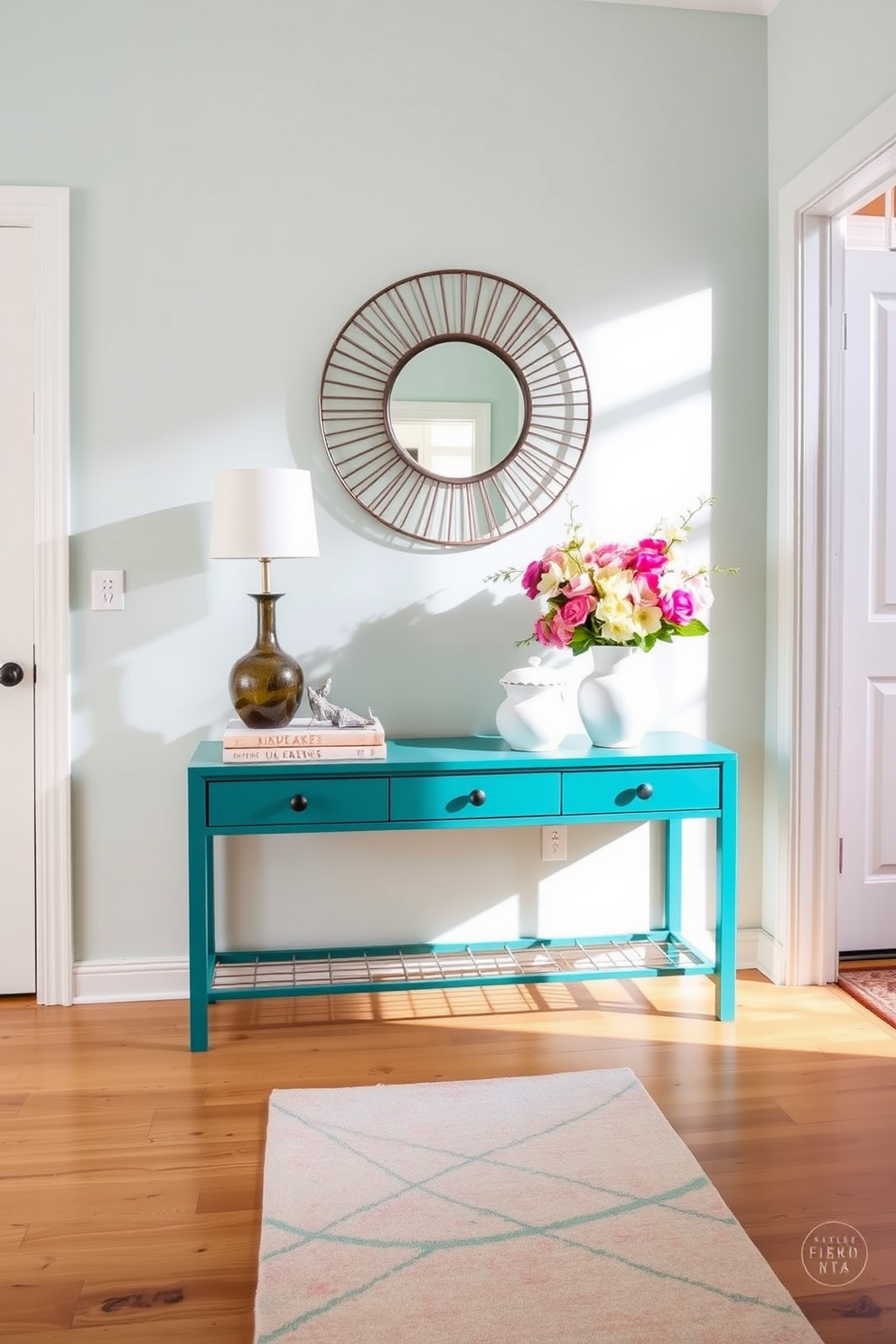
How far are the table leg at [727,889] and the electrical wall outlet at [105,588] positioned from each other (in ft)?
5.39

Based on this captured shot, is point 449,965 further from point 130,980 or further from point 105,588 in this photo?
point 105,588

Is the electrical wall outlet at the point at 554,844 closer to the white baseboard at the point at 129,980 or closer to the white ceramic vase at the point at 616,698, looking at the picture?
the white ceramic vase at the point at 616,698

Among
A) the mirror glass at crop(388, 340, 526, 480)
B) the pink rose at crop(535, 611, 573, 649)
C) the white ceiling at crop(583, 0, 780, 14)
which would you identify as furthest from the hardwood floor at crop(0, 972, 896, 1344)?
the white ceiling at crop(583, 0, 780, 14)

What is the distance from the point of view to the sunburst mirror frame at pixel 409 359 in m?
2.90

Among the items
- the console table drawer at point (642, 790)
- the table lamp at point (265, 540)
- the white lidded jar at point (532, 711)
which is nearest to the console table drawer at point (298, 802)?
the table lamp at point (265, 540)

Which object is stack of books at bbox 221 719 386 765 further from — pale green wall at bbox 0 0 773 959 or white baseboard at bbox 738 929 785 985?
white baseboard at bbox 738 929 785 985

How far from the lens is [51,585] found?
281 cm

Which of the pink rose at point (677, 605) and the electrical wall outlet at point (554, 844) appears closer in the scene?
the pink rose at point (677, 605)

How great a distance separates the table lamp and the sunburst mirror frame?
32 cm

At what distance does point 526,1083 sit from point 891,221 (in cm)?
227

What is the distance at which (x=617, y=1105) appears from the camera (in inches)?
88.8

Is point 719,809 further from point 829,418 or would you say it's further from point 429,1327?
point 429,1327

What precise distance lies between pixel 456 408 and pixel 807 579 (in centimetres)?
106

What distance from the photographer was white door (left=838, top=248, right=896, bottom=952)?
3.16 m
